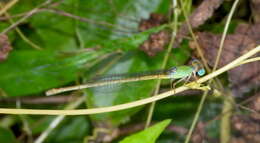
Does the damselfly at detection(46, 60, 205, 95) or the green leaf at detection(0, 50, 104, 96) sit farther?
the green leaf at detection(0, 50, 104, 96)

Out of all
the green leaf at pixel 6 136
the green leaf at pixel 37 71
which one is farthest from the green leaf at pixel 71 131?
the green leaf at pixel 37 71

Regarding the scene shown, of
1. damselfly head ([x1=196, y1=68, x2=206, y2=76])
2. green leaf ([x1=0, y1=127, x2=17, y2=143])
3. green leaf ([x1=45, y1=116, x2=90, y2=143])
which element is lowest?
green leaf ([x1=45, y1=116, x2=90, y2=143])

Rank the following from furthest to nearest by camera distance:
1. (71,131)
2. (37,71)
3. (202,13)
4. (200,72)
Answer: (71,131) < (37,71) < (202,13) < (200,72)

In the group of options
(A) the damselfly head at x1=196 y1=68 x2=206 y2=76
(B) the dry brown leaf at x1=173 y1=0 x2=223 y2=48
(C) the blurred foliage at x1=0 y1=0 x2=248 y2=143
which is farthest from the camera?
(C) the blurred foliage at x1=0 y1=0 x2=248 y2=143

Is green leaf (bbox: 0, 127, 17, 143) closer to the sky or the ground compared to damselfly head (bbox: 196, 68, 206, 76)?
closer to the ground

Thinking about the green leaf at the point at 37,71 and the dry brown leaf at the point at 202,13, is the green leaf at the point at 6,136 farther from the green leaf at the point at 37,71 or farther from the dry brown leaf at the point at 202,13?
the dry brown leaf at the point at 202,13

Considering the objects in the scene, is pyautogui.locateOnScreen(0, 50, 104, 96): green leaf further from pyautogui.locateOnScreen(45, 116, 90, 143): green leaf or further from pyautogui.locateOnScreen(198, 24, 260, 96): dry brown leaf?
pyautogui.locateOnScreen(198, 24, 260, 96): dry brown leaf

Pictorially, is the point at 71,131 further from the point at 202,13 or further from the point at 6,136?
the point at 202,13

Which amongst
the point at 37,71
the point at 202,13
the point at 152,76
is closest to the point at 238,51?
the point at 202,13

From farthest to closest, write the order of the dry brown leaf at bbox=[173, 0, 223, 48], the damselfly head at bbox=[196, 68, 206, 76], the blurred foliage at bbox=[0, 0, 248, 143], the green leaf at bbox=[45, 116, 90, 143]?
the green leaf at bbox=[45, 116, 90, 143], the blurred foliage at bbox=[0, 0, 248, 143], the dry brown leaf at bbox=[173, 0, 223, 48], the damselfly head at bbox=[196, 68, 206, 76]

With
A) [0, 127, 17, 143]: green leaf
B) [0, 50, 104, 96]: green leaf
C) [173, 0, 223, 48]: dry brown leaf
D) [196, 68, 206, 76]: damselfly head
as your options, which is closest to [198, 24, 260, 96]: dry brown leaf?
[173, 0, 223, 48]: dry brown leaf
